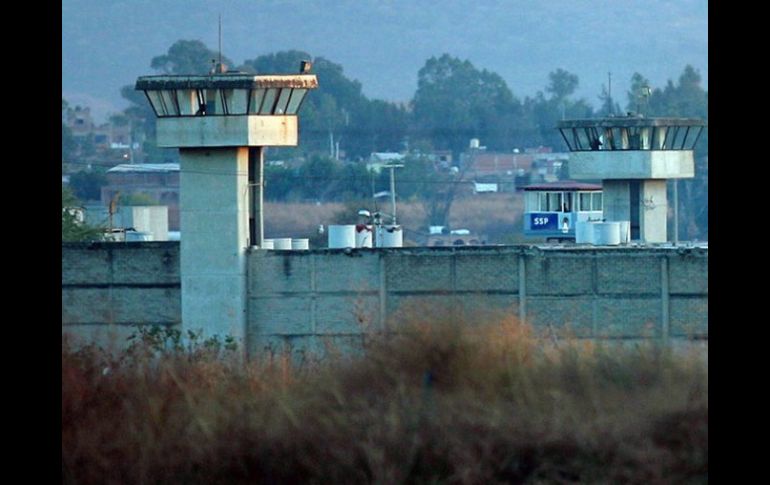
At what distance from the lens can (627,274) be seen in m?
30.4

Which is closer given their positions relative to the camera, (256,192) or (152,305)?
(152,305)

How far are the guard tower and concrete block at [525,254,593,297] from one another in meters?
15.8

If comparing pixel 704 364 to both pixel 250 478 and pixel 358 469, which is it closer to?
pixel 358 469

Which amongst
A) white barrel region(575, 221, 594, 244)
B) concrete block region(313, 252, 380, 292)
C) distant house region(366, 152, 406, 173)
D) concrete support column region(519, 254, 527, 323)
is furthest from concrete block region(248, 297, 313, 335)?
distant house region(366, 152, 406, 173)

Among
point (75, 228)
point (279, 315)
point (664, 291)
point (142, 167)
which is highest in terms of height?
point (142, 167)

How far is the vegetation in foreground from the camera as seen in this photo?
7824 millimetres

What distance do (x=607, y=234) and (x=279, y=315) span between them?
1289cm

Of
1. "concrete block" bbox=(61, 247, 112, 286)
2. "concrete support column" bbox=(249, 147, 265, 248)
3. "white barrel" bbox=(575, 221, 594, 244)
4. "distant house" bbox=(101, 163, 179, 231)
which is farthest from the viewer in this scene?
"distant house" bbox=(101, 163, 179, 231)

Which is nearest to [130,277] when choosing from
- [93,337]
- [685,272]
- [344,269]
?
A: [344,269]

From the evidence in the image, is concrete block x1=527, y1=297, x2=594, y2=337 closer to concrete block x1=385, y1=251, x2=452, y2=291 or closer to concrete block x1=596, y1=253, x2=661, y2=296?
concrete block x1=596, y1=253, x2=661, y2=296

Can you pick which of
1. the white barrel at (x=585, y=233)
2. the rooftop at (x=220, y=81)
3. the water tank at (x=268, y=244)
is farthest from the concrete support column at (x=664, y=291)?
the rooftop at (x=220, y=81)

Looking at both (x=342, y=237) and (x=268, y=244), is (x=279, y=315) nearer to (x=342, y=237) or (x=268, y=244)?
(x=342, y=237)

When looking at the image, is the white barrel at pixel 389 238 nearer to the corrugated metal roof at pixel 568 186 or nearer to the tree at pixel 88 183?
the corrugated metal roof at pixel 568 186
